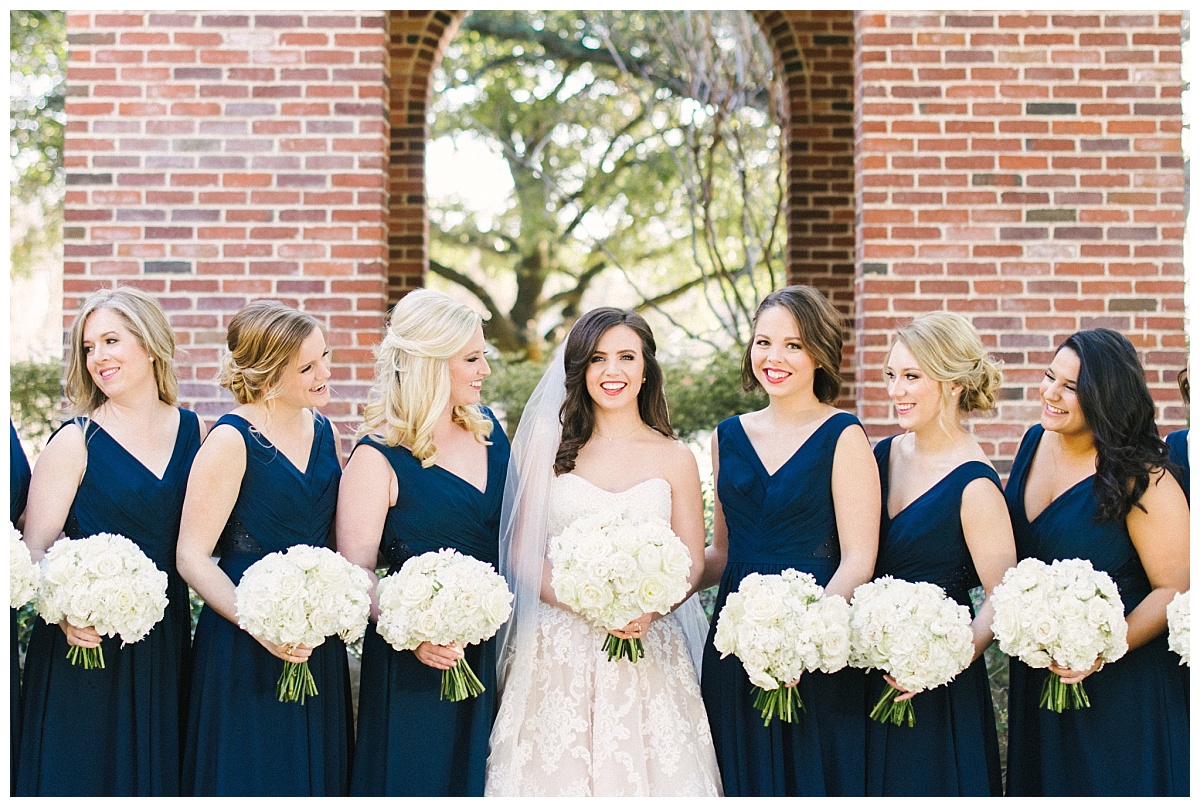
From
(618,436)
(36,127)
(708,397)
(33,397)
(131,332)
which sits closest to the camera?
(131,332)

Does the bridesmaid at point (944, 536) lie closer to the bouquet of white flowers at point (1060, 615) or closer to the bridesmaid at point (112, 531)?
the bouquet of white flowers at point (1060, 615)

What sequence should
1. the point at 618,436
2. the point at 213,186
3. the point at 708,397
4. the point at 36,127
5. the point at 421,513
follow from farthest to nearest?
the point at 36,127, the point at 708,397, the point at 213,186, the point at 618,436, the point at 421,513

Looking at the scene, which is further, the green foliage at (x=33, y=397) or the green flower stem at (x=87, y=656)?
the green foliage at (x=33, y=397)

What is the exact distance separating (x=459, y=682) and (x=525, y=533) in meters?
0.60

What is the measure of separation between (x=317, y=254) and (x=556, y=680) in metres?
2.89

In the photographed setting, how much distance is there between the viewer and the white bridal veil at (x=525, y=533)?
13.5 feet

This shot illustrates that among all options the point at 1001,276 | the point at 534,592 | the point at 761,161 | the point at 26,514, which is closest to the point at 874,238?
the point at 1001,276

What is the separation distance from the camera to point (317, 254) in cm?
588

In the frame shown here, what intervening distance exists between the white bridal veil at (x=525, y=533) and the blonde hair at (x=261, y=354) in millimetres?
934

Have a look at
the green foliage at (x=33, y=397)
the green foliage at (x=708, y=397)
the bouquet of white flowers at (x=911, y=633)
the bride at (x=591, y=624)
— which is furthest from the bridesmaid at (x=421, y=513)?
the green foliage at (x=33, y=397)

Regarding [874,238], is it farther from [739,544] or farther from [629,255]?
[629,255]

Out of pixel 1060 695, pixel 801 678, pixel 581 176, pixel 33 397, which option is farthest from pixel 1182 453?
pixel 581 176

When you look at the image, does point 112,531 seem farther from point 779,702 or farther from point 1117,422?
point 1117,422

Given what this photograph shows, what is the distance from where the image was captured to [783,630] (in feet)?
12.0
